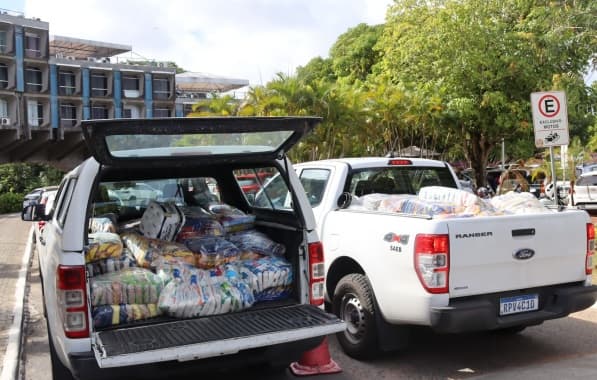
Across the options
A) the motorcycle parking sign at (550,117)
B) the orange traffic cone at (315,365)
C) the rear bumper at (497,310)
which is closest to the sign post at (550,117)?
the motorcycle parking sign at (550,117)

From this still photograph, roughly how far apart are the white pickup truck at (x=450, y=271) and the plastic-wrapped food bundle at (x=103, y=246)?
2.05 meters

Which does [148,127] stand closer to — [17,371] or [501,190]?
[17,371]

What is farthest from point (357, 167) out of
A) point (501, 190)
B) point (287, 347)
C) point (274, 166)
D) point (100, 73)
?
point (100, 73)

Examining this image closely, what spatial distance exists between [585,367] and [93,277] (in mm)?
4054

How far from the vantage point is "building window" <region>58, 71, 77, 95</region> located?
53031 millimetres

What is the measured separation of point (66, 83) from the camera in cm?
5347

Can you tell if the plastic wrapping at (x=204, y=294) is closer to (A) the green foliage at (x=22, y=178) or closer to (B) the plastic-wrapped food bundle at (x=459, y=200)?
(B) the plastic-wrapped food bundle at (x=459, y=200)

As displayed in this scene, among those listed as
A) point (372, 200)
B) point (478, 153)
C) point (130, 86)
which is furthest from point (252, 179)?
point (130, 86)

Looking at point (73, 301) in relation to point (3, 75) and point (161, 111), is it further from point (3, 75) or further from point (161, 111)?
point (161, 111)

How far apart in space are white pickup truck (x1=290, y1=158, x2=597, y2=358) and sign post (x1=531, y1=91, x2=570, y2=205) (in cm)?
388

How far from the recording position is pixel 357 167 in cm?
647

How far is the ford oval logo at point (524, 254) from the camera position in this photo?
4.90 m

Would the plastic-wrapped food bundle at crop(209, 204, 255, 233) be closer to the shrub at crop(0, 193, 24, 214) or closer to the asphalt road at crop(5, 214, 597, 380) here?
the asphalt road at crop(5, 214, 597, 380)

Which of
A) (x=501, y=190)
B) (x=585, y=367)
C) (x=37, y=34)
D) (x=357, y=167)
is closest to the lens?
(x=585, y=367)
